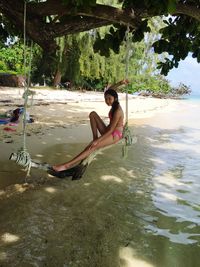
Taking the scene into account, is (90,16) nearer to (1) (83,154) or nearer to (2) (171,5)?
(2) (171,5)

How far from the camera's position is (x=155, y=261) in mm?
4152

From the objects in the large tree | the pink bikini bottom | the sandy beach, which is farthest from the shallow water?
the large tree

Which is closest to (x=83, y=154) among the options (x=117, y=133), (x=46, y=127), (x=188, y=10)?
(x=117, y=133)

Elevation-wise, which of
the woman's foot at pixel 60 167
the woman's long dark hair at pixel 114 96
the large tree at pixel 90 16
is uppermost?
the large tree at pixel 90 16

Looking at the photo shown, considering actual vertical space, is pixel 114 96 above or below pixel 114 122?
above

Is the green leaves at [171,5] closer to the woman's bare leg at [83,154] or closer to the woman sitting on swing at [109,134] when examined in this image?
the woman sitting on swing at [109,134]

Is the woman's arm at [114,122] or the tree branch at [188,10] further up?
the tree branch at [188,10]

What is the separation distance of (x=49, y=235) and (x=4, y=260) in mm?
724

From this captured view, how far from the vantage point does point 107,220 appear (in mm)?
5109

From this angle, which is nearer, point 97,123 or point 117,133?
point 117,133

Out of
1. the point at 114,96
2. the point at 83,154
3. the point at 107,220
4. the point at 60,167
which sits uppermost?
the point at 114,96

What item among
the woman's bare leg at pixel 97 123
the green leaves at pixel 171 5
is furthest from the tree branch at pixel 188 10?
the woman's bare leg at pixel 97 123

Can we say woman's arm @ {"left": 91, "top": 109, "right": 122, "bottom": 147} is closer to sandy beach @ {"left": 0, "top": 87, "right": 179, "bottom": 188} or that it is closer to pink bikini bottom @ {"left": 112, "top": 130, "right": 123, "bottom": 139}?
pink bikini bottom @ {"left": 112, "top": 130, "right": 123, "bottom": 139}

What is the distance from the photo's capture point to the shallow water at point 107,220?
4141mm
